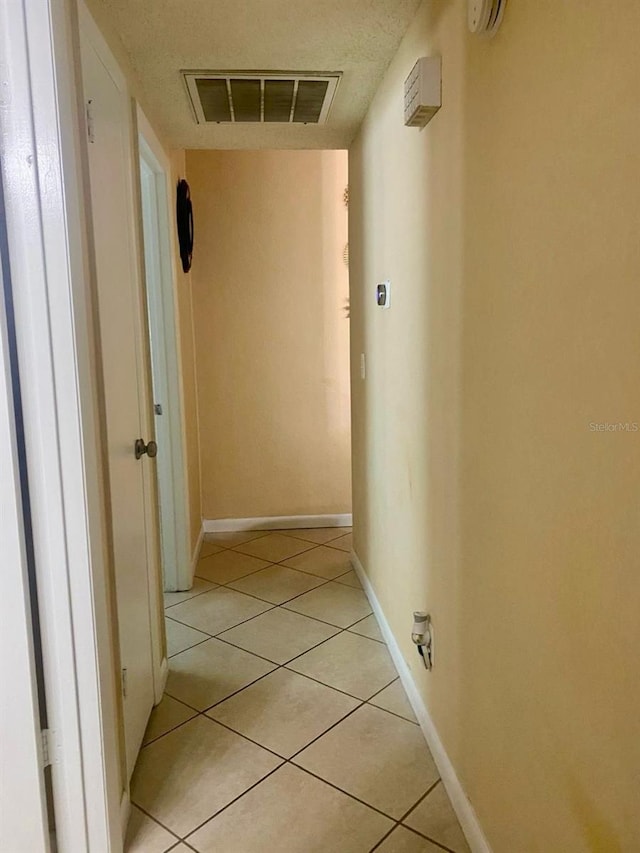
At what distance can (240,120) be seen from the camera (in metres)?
2.55

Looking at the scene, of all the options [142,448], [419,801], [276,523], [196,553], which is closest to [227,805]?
[419,801]

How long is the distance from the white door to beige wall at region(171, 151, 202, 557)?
109 cm

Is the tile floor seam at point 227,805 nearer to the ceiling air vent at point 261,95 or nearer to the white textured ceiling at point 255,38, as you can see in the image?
the white textured ceiling at point 255,38

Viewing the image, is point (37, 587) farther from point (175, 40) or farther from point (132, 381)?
point (175, 40)

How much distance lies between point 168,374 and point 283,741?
64.6 inches

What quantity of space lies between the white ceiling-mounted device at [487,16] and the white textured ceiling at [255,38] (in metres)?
0.61

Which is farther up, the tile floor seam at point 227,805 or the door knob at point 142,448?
the door knob at point 142,448

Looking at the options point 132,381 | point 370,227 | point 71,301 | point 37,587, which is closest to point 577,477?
point 71,301

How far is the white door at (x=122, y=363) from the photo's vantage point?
1558 millimetres

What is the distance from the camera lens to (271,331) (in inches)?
154

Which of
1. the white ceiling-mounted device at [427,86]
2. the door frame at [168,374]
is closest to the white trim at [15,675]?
the white ceiling-mounted device at [427,86]

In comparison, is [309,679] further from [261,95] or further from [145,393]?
[261,95]

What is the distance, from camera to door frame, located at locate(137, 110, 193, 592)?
2.66 m

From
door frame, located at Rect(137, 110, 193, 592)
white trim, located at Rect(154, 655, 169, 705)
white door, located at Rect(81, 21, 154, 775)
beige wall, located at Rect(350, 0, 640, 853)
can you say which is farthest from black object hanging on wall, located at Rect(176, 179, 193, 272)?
white trim, located at Rect(154, 655, 169, 705)
